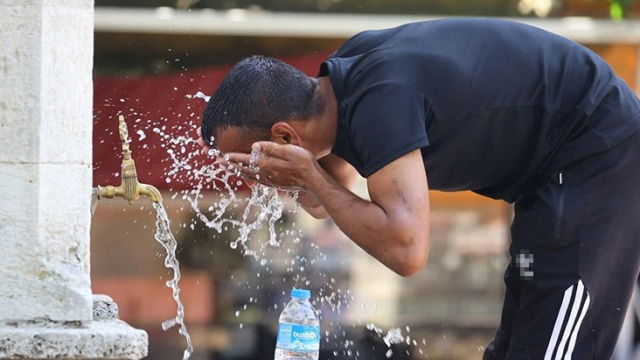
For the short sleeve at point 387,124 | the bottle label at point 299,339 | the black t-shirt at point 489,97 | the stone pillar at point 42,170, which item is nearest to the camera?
the stone pillar at point 42,170

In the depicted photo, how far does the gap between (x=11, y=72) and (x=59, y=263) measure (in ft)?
1.56

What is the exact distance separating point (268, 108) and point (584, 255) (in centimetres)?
95

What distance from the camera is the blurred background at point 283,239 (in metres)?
6.81

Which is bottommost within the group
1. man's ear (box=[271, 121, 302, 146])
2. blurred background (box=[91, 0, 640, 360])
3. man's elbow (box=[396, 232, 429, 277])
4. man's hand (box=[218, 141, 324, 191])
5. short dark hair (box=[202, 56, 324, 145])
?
blurred background (box=[91, 0, 640, 360])

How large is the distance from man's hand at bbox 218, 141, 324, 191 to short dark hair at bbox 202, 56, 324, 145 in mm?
99

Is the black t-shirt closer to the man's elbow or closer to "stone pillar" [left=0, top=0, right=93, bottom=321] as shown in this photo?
the man's elbow

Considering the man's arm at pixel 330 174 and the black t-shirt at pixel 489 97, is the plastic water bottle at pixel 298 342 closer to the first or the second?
the man's arm at pixel 330 174

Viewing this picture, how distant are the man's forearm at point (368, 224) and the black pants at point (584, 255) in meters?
0.43

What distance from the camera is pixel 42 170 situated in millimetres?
2709

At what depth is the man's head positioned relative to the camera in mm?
3055

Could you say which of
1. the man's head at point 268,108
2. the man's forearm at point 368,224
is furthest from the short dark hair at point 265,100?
the man's forearm at point 368,224

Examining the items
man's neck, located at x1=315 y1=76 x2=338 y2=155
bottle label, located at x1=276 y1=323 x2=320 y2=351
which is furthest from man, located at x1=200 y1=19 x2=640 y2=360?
bottle label, located at x1=276 y1=323 x2=320 y2=351

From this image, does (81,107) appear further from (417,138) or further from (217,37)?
(217,37)

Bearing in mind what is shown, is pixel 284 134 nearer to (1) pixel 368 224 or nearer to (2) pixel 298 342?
(1) pixel 368 224
